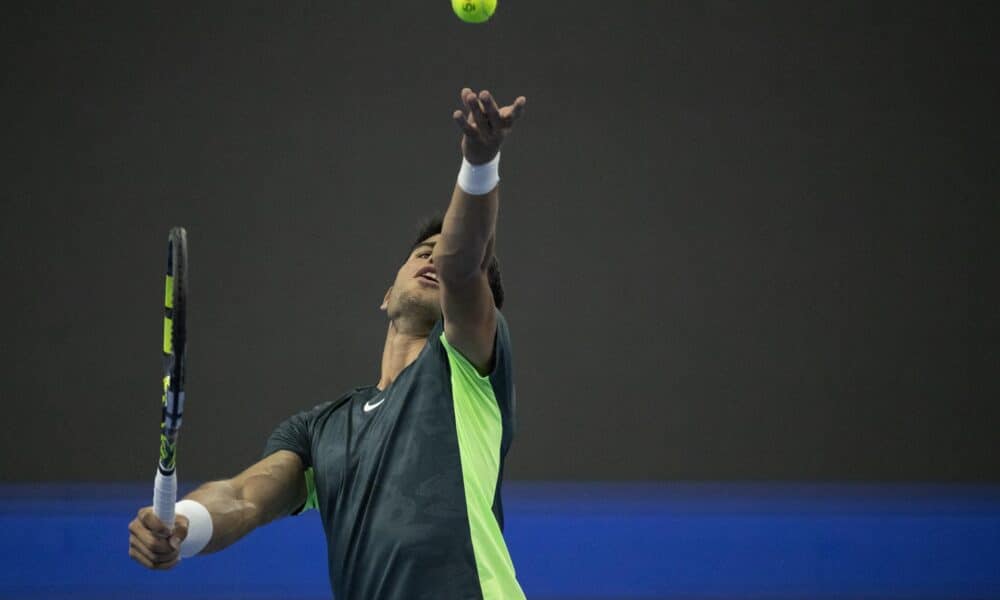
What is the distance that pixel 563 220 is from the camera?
5043 mm

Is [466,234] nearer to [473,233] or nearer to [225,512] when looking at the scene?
[473,233]

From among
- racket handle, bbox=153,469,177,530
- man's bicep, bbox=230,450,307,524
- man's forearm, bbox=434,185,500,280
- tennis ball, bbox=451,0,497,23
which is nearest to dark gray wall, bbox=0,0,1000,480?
tennis ball, bbox=451,0,497,23

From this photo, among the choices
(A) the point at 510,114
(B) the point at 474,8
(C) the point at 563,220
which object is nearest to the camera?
(A) the point at 510,114

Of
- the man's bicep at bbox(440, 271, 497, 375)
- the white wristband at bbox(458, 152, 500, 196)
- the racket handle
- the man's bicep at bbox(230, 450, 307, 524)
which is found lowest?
the racket handle

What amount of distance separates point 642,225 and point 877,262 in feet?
3.50

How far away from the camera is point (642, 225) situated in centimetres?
505

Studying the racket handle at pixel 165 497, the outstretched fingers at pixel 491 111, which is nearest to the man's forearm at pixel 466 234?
the outstretched fingers at pixel 491 111

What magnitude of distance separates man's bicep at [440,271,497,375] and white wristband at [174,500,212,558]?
0.54 meters

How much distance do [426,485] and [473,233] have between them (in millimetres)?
468

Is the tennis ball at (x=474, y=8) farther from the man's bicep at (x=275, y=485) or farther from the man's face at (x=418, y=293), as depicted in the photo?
the man's bicep at (x=275, y=485)

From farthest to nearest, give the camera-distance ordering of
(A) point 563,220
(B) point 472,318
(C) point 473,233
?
1. (A) point 563,220
2. (B) point 472,318
3. (C) point 473,233

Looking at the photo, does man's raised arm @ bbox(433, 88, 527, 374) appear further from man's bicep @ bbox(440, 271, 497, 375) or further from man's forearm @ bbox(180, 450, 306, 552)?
man's forearm @ bbox(180, 450, 306, 552)

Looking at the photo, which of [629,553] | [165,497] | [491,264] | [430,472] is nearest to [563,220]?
[629,553]

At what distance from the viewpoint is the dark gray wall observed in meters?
4.96
